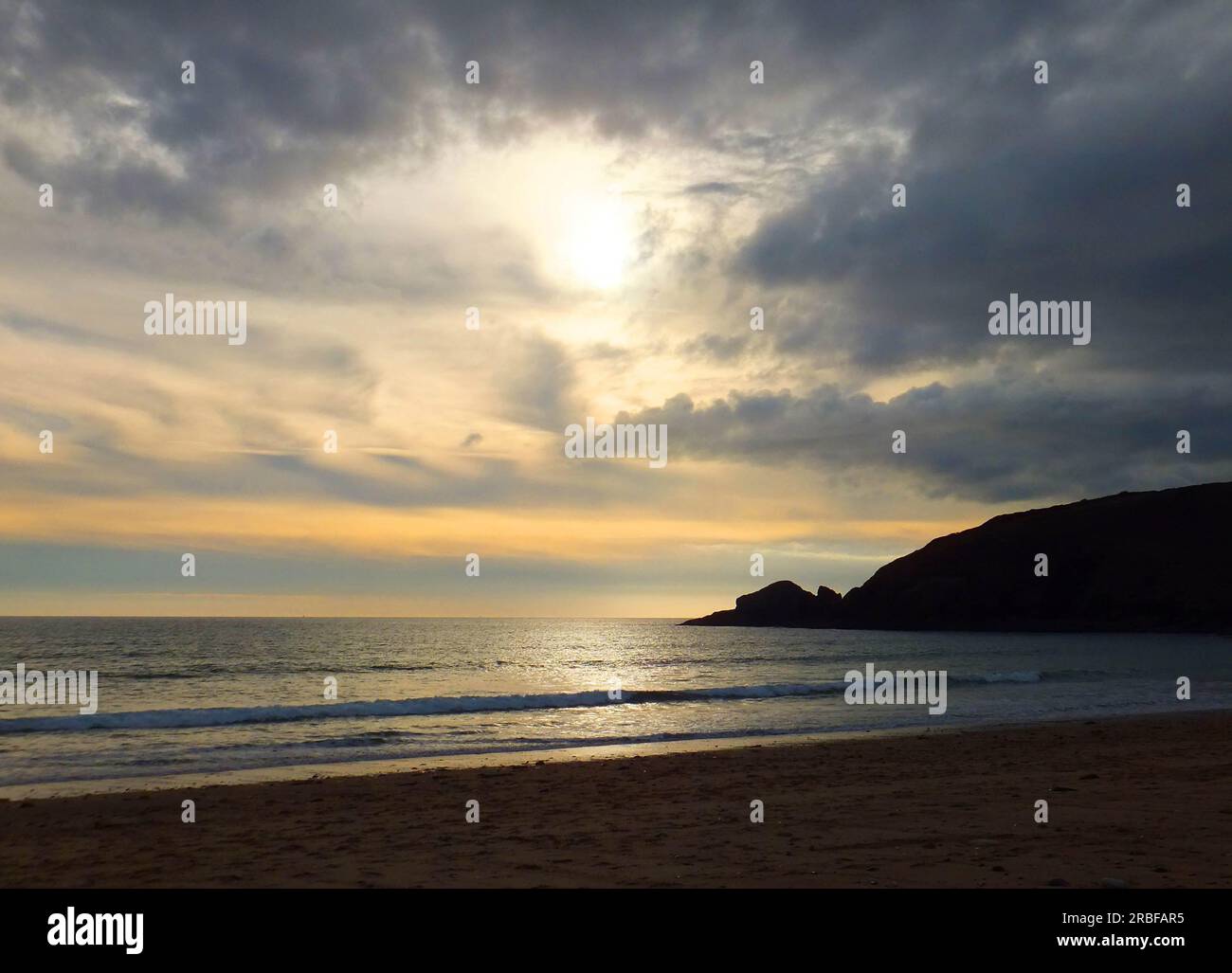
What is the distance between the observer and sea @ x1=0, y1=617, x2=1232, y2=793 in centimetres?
2141

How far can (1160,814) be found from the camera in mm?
11539

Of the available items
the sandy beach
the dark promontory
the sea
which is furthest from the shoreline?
the dark promontory

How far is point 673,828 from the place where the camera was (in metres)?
11.6

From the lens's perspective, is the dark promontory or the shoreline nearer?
the shoreline

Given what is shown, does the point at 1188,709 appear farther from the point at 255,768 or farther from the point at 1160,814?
the point at 255,768

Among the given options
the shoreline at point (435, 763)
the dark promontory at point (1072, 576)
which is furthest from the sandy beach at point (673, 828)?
the dark promontory at point (1072, 576)

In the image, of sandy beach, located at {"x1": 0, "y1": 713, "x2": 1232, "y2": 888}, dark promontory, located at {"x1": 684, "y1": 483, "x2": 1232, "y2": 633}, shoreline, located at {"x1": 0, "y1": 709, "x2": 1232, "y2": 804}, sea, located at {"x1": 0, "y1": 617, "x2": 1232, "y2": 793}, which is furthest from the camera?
dark promontory, located at {"x1": 684, "y1": 483, "x2": 1232, "y2": 633}

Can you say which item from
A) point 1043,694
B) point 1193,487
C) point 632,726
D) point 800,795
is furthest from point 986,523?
point 800,795

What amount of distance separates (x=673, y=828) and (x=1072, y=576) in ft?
529

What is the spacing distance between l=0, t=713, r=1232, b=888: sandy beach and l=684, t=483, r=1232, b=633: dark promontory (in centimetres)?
14149

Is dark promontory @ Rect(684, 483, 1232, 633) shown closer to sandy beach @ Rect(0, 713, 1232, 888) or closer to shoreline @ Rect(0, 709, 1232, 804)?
shoreline @ Rect(0, 709, 1232, 804)

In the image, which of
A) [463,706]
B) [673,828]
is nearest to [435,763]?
[673,828]

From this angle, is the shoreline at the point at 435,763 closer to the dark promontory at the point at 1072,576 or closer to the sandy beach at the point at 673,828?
the sandy beach at the point at 673,828

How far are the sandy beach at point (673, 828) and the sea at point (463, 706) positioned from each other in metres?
4.22
